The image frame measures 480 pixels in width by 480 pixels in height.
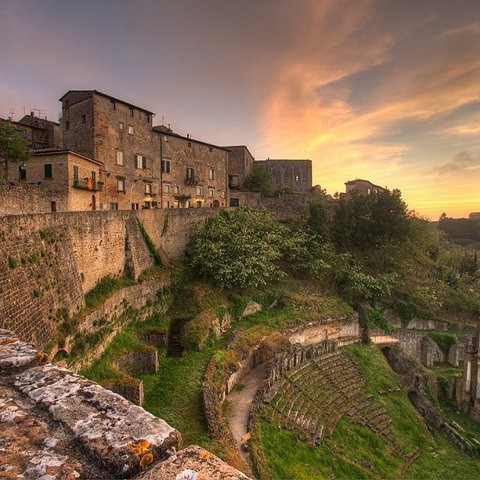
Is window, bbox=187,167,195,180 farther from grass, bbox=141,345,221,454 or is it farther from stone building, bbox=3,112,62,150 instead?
grass, bbox=141,345,221,454

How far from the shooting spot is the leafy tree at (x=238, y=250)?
25.1 meters

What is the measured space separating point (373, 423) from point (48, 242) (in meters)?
18.3

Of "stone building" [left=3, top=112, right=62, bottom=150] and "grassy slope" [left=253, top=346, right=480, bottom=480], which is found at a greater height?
"stone building" [left=3, top=112, right=62, bottom=150]

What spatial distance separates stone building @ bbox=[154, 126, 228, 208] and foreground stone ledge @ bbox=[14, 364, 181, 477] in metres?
37.0

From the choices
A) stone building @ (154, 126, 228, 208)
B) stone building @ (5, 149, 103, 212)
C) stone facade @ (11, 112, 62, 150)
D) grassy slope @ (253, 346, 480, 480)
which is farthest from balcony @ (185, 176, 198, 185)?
grassy slope @ (253, 346, 480, 480)

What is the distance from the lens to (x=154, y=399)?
1455 cm

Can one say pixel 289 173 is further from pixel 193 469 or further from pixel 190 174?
pixel 193 469

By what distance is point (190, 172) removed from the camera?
42000mm

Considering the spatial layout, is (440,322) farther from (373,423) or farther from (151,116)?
(151,116)

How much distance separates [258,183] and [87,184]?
29107 millimetres

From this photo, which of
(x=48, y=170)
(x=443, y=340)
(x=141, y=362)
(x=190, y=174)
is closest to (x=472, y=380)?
(x=443, y=340)

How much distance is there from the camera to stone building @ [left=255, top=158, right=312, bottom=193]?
2482 inches

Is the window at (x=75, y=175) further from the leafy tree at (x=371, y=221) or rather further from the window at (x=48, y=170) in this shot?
the leafy tree at (x=371, y=221)

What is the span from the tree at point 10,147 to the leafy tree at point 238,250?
13.3m
